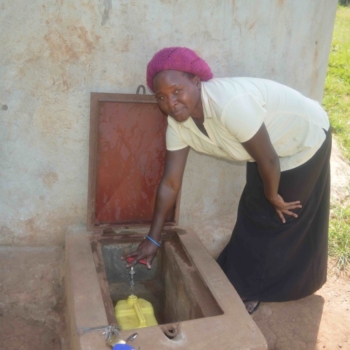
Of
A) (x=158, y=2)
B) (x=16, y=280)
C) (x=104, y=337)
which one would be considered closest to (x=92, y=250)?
(x=16, y=280)

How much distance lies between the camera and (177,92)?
2072mm

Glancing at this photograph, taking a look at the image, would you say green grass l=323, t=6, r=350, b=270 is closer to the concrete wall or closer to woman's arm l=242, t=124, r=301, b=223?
the concrete wall

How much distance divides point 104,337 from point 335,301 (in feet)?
5.65

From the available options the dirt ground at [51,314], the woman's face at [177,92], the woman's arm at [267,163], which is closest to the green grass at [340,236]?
the dirt ground at [51,314]

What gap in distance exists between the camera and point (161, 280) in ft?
9.70

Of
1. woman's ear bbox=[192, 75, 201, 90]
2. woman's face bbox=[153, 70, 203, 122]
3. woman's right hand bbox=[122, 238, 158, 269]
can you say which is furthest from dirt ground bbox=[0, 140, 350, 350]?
woman's ear bbox=[192, 75, 201, 90]

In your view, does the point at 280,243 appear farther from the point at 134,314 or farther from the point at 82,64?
the point at 82,64

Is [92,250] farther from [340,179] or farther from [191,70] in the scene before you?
[340,179]

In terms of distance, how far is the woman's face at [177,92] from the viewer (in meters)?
2.05

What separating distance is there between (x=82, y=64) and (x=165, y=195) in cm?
84

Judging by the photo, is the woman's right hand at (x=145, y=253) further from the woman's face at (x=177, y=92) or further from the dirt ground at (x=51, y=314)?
the woman's face at (x=177, y=92)

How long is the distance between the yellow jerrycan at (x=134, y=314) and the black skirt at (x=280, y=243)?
593 mm

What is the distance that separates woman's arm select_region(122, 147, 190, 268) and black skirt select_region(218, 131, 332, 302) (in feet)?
1.47

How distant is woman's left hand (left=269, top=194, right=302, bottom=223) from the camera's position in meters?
2.53
